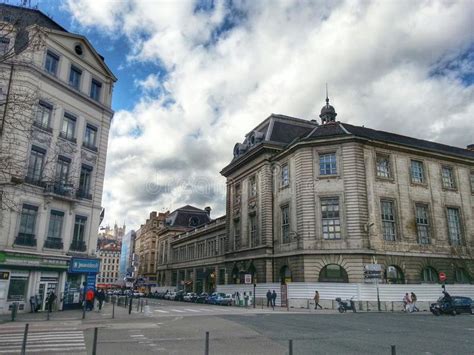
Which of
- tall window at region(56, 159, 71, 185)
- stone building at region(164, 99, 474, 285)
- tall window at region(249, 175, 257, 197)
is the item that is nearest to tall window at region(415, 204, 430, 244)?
stone building at region(164, 99, 474, 285)

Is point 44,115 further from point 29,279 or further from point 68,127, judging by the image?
point 29,279

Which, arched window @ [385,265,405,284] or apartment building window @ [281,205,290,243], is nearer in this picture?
arched window @ [385,265,405,284]

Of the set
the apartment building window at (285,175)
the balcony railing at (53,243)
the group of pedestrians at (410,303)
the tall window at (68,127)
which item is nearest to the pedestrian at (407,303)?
the group of pedestrians at (410,303)

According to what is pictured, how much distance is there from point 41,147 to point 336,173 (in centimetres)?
2740

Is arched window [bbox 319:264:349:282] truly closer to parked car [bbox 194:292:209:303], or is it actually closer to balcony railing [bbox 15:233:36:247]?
parked car [bbox 194:292:209:303]

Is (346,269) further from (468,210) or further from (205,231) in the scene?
(205,231)

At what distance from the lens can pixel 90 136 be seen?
34.4 metres

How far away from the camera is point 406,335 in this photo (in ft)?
53.6

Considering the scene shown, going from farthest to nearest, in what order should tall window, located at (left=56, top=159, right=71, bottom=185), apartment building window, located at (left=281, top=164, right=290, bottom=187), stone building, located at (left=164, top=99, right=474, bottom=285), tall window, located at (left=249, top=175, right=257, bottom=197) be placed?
tall window, located at (left=249, top=175, right=257, bottom=197), apartment building window, located at (left=281, top=164, right=290, bottom=187), stone building, located at (left=164, top=99, right=474, bottom=285), tall window, located at (left=56, top=159, right=71, bottom=185)

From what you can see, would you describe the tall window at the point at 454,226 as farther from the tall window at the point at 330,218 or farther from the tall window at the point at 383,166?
the tall window at the point at 330,218

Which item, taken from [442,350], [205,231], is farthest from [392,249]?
[205,231]

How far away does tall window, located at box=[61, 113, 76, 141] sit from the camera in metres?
31.6

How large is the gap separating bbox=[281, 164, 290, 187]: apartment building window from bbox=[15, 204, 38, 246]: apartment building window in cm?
2653

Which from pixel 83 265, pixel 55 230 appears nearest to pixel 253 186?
pixel 83 265
